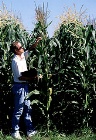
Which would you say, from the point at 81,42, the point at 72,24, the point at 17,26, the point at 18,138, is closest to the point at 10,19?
the point at 17,26

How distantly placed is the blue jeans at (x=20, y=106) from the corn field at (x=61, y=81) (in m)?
0.14

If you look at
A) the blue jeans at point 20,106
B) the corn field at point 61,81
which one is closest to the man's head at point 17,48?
the corn field at point 61,81

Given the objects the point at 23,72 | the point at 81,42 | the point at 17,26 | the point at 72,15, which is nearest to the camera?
the point at 23,72

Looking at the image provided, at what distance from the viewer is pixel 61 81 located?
633cm

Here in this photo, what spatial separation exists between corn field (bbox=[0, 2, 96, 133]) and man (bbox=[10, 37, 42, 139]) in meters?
0.16

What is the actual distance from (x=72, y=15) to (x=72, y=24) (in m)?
0.36

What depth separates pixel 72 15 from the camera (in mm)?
6680

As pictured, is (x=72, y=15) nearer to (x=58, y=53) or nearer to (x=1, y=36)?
(x=58, y=53)

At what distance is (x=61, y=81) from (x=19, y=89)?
87cm

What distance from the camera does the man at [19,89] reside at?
5.88 metres

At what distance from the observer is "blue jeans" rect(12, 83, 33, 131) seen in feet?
19.5

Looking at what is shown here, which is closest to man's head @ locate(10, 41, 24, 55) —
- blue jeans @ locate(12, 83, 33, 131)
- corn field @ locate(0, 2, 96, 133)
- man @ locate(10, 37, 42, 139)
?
man @ locate(10, 37, 42, 139)

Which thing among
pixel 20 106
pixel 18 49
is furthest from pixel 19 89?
pixel 18 49

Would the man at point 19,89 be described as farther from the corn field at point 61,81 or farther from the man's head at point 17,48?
the corn field at point 61,81
